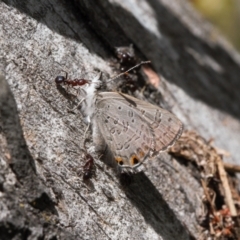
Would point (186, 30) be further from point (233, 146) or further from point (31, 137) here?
point (31, 137)

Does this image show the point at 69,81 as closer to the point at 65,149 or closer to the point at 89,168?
the point at 65,149

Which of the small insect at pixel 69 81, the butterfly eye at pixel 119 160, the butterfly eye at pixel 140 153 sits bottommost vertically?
the butterfly eye at pixel 119 160

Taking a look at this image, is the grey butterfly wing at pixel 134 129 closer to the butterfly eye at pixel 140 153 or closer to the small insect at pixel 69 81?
the butterfly eye at pixel 140 153

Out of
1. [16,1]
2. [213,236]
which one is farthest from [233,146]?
[16,1]

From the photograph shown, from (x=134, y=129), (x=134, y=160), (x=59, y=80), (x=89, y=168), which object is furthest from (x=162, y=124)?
(x=59, y=80)

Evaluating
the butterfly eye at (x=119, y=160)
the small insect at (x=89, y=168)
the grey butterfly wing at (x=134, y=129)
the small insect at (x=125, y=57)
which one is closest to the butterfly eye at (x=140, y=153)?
the grey butterfly wing at (x=134, y=129)

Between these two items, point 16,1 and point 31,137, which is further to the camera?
point 16,1
